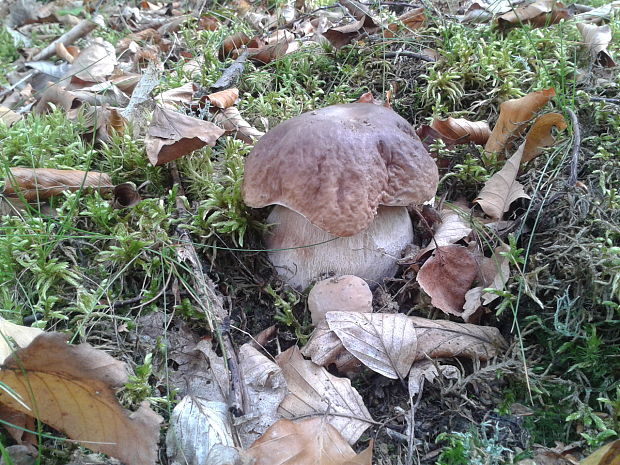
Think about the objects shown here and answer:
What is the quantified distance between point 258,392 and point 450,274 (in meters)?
0.85

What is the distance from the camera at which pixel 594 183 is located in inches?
76.4

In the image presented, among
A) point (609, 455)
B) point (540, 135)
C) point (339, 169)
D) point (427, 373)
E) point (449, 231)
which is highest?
point (339, 169)

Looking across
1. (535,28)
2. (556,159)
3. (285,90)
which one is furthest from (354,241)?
(535,28)

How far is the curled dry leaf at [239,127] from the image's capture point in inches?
99.0

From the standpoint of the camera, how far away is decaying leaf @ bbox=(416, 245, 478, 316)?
178 cm

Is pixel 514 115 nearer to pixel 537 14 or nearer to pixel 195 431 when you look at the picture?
pixel 537 14

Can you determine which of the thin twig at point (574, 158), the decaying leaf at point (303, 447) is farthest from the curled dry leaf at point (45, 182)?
the thin twig at point (574, 158)

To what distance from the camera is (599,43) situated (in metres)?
2.50

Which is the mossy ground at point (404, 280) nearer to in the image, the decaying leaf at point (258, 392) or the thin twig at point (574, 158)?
the thin twig at point (574, 158)

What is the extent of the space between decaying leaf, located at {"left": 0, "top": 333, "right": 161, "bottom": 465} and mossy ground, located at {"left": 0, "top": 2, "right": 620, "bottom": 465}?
0.49 feet

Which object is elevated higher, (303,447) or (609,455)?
(609,455)

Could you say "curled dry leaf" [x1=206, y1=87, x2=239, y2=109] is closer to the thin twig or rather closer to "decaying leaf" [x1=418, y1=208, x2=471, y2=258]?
"decaying leaf" [x1=418, y1=208, x2=471, y2=258]

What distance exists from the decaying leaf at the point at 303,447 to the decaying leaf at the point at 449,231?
2.88 ft

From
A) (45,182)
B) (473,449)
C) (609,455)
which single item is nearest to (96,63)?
(45,182)
